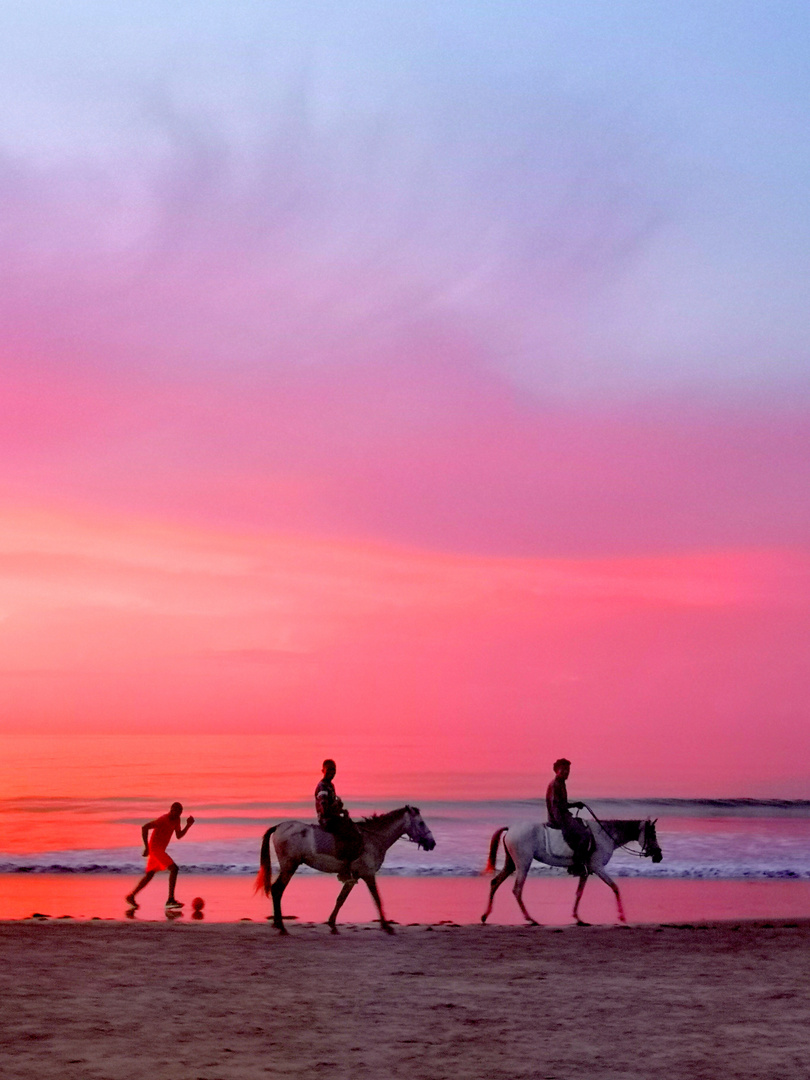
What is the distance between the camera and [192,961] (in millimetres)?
13781

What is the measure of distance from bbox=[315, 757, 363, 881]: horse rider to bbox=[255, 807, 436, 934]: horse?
0.07 m

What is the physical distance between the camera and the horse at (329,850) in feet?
56.7

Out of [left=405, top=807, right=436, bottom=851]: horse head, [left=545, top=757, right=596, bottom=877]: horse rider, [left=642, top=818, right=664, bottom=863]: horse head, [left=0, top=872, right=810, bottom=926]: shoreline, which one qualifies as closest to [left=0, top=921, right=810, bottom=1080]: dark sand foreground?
[left=405, top=807, right=436, bottom=851]: horse head

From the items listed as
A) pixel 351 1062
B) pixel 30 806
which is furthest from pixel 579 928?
pixel 30 806

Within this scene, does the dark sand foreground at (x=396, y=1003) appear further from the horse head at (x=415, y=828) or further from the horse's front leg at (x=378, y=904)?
the horse head at (x=415, y=828)

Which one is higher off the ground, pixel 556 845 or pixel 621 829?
pixel 621 829

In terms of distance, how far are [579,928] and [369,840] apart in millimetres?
3307

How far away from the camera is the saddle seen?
65.0 feet

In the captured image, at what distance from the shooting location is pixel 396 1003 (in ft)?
38.2

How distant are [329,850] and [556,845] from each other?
4.28 meters

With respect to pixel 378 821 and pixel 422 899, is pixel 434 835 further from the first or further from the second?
pixel 378 821

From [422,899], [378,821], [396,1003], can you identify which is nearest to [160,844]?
[378,821]

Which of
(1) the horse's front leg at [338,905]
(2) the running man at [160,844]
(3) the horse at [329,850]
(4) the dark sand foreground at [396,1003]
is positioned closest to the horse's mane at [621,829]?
(4) the dark sand foreground at [396,1003]

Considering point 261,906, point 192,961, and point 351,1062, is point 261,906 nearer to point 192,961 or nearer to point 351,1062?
point 192,961
